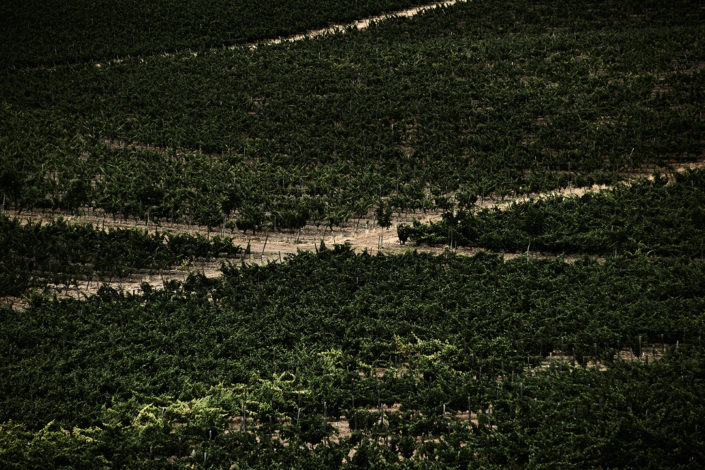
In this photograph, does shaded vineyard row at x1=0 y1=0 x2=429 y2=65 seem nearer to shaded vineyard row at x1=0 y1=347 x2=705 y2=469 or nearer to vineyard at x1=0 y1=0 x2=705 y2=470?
vineyard at x1=0 y1=0 x2=705 y2=470

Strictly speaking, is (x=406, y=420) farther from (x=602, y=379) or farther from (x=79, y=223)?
(x=79, y=223)

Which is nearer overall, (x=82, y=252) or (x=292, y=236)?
(x=82, y=252)

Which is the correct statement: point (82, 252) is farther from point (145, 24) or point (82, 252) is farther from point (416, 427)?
point (145, 24)

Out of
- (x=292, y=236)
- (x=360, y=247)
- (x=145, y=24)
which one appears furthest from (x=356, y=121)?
(x=145, y=24)

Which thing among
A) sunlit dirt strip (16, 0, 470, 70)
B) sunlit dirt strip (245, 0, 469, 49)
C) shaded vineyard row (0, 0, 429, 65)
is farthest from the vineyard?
sunlit dirt strip (245, 0, 469, 49)

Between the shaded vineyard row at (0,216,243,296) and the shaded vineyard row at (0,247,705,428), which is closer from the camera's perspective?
the shaded vineyard row at (0,247,705,428)

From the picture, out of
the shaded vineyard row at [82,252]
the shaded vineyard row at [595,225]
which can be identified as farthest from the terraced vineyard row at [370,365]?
the shaded vineyard row at [82,252]
